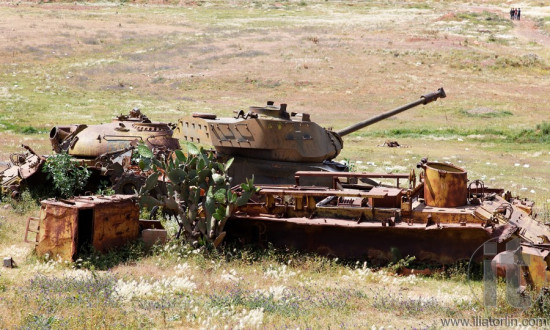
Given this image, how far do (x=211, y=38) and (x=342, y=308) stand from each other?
51.3 meters

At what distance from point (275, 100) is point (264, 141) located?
89.7 ft

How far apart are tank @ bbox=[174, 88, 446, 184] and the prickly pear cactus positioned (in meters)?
1.99

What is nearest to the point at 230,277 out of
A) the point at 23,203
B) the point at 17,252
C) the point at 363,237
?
the point at 363,237

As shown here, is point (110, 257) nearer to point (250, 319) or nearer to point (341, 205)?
point (250, 319)

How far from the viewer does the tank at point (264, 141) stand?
1569 centimetres

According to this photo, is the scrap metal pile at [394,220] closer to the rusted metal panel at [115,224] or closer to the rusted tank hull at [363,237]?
the rusted tank hull at [363,237]

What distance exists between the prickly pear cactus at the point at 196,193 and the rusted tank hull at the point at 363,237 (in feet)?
1.97

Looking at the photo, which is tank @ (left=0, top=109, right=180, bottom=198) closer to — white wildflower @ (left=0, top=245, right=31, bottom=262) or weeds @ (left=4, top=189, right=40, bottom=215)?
weeds @ (left=4, top=189, right=40, bottom=215)

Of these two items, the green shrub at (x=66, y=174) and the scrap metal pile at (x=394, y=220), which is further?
the green shrub at (x=66, y=174)

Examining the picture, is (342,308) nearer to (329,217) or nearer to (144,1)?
(329,217)

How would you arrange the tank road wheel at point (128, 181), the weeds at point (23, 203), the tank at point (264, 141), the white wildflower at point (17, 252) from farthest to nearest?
the weeds at point (23, 203) → the tank road wheel at point (128, 181) → the tank at point (264, 141) → the white wildflower at point (17, 252)

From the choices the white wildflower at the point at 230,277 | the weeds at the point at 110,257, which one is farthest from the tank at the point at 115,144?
the white wildflower at the point at 230,277

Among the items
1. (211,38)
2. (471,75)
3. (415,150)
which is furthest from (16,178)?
(211,38)

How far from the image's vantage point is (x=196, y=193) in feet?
44.4
